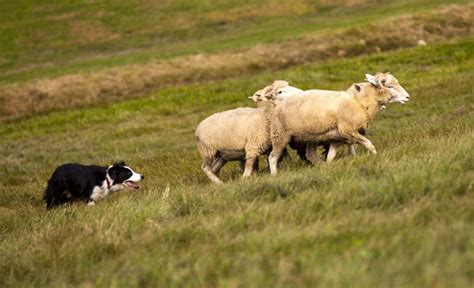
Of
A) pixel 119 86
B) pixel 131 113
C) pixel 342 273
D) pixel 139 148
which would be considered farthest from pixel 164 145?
pixel 342 273

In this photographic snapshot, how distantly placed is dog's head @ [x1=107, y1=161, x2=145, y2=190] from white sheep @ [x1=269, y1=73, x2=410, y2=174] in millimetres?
2807

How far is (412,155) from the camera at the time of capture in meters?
8.76

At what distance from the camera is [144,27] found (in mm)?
48625

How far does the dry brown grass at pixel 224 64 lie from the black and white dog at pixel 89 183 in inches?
635

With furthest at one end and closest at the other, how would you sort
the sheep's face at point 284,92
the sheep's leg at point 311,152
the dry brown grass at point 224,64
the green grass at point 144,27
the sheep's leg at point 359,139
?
the green grass at point 144,27, the dry brown grass at point 224,64, the sheep's face at point 284,92, the sheep's leg at point 311,152, the sheep's leg at point 359,139

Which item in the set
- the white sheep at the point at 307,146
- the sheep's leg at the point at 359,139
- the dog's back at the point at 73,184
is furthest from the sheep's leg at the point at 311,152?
the dog's back at the point at 73,184

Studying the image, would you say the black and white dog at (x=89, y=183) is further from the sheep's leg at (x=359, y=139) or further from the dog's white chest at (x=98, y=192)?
the sheep's leg at (x=359, y=139)

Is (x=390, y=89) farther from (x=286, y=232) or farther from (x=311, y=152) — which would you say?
(x=286, y=232)

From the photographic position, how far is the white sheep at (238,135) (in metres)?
11.4

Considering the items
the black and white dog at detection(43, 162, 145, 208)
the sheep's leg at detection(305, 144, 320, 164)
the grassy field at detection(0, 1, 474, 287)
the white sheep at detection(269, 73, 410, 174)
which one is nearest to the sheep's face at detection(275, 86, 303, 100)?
the white sheep at detection(269, 73, 410, 174)

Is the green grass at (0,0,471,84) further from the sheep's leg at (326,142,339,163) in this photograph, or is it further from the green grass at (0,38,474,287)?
the green grass at (0,38,474,287)

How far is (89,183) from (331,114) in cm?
453

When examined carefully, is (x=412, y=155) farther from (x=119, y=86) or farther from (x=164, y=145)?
(x=119, y=86)

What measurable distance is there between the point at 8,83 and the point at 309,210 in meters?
27.5
